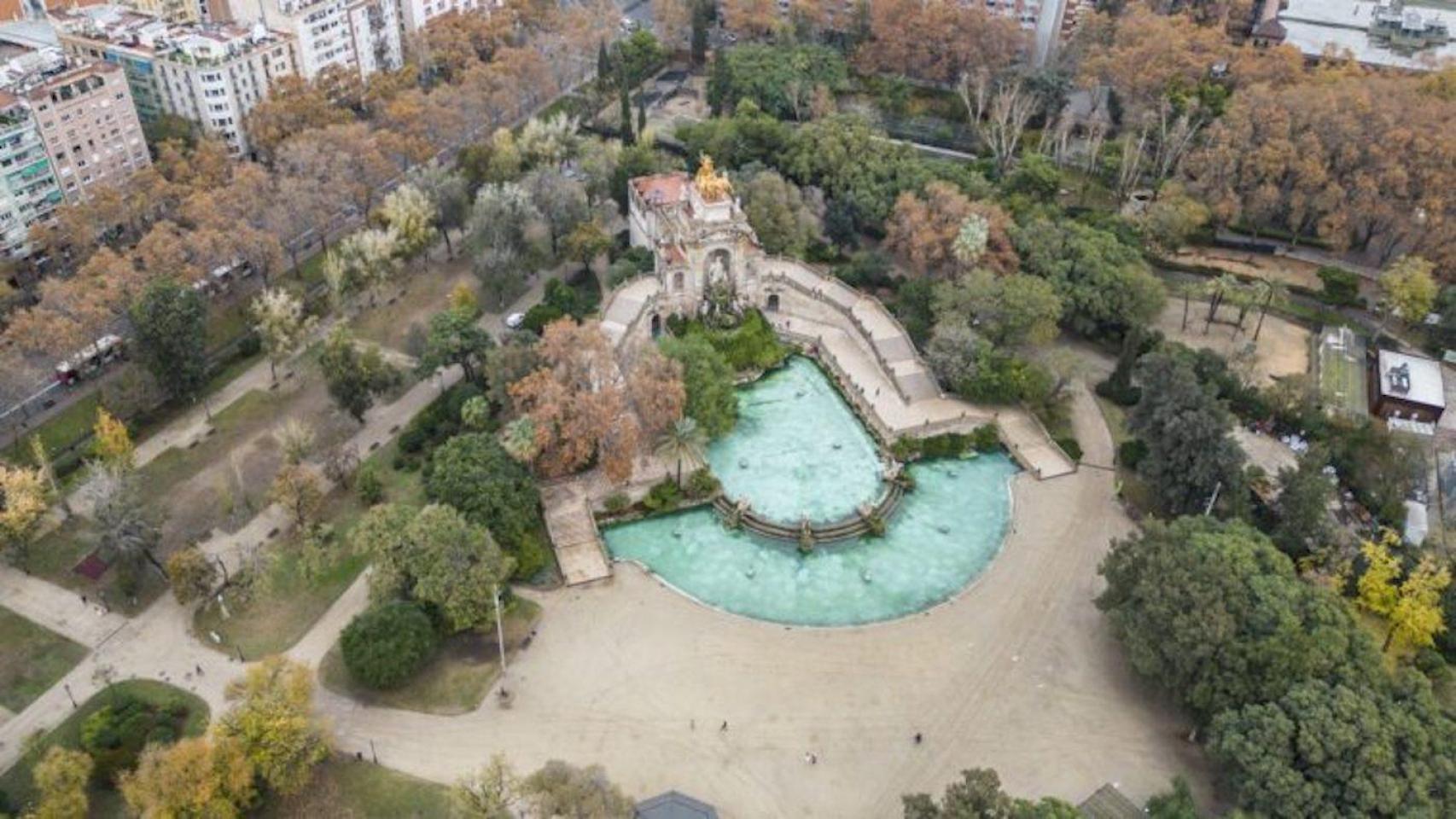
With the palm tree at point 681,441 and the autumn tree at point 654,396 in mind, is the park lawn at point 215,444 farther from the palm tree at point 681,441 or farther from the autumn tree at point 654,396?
the palm tree at point 681,441

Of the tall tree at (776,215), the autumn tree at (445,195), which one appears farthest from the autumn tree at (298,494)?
the tall tree at (776,215)

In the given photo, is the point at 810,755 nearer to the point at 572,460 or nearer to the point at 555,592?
the point at 555,592

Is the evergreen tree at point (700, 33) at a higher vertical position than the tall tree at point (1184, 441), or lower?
higher

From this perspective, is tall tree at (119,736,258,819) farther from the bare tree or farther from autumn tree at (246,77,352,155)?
the bare tree

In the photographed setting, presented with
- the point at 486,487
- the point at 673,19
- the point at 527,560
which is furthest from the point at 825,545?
the point at 673,19

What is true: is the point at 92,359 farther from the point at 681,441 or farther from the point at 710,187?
the point at 710,187

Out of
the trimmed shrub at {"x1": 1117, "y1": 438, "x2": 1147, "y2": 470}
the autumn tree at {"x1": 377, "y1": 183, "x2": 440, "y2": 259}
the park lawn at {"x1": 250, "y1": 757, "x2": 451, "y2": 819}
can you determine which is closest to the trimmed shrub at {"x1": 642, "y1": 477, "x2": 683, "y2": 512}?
the park lawn at {"x1": 250, "y1": 757, "x2": 451, "y2": 819}
